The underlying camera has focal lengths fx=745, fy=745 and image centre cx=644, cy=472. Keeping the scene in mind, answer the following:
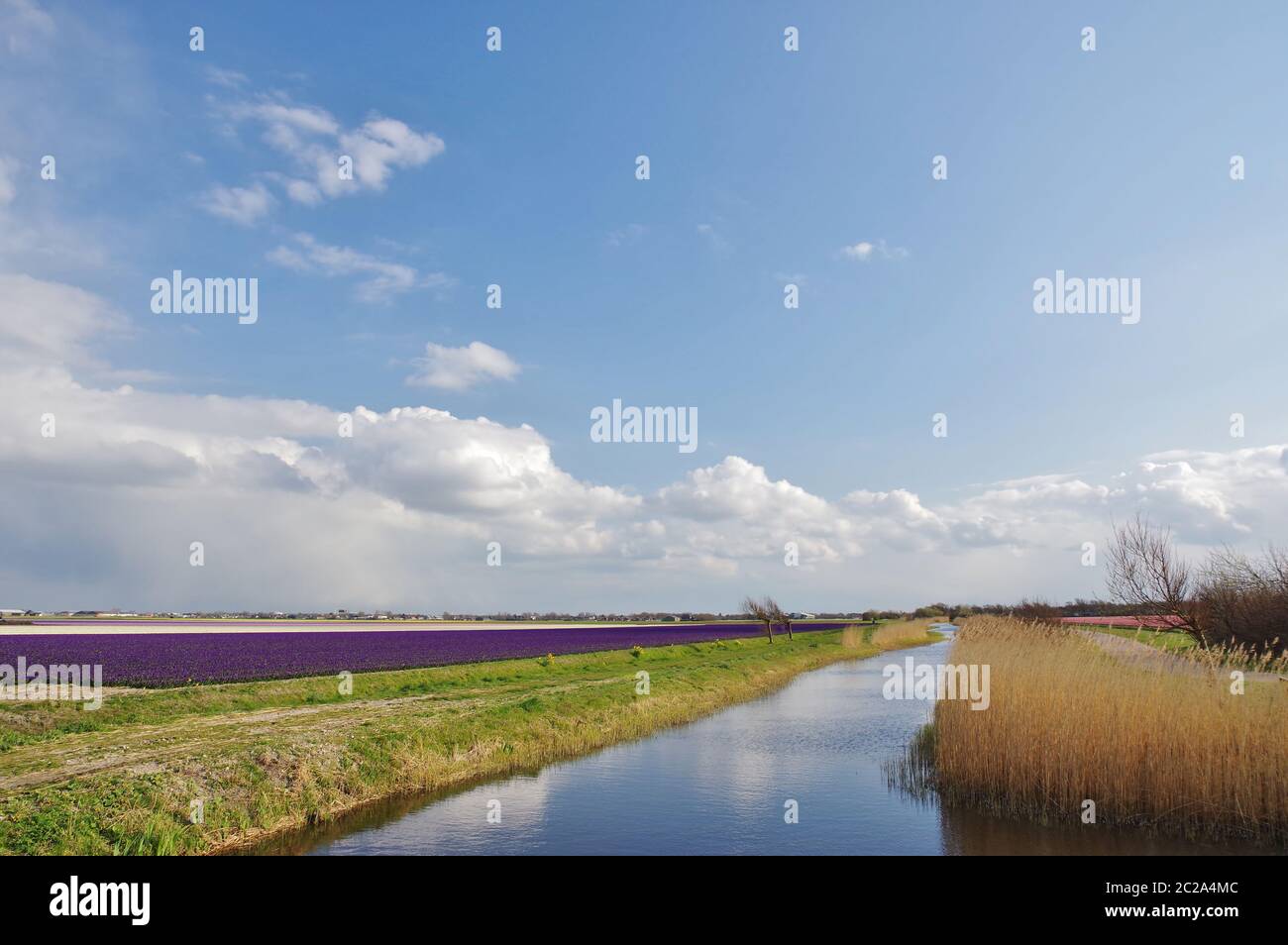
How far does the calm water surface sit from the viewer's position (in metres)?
14.1

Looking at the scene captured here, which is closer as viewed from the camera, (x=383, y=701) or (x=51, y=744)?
(x=51, y=744)

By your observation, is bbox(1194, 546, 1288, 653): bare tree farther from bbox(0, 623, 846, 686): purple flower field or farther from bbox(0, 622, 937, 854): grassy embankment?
bbox(0, 623, 846, 686): purple flower field

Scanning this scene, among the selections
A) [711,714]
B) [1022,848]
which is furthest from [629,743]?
[1022,848]

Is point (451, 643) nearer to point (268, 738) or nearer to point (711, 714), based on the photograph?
point (711, 714)

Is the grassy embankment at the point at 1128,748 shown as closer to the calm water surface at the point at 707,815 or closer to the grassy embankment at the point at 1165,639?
the calm water surface at the point at 707,815

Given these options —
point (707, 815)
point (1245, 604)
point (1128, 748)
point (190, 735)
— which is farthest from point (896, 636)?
point (190, 735)

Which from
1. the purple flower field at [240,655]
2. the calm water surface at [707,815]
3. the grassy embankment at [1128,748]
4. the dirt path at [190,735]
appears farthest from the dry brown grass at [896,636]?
the grassy embankment at [1128,748]

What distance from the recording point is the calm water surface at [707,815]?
1415 centimetres

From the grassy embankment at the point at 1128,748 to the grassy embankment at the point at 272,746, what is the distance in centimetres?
1223

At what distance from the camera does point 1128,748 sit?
14.7m

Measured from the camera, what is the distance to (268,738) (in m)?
18.6

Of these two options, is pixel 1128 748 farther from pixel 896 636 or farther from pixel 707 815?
pixel 896 636

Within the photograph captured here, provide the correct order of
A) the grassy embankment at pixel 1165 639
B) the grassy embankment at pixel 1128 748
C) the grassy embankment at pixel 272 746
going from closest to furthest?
the grassy embankment at pixel 272 746
the grassy embankment at pixel 1128 748
the grassy embankment at pixel 1165 639
